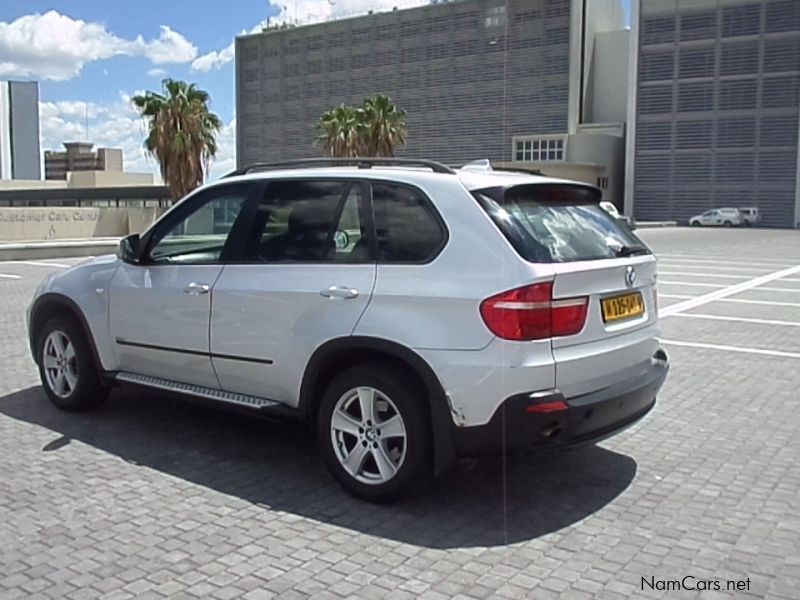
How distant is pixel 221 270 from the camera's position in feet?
16.1

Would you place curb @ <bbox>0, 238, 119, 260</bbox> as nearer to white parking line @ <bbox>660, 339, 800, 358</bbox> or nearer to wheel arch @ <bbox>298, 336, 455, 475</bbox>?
white parking line @ <bbox>660, 339, 800, 358</bbox>

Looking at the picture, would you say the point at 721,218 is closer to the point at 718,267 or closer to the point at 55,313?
the point at 718,267

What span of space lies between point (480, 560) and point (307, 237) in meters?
2.13

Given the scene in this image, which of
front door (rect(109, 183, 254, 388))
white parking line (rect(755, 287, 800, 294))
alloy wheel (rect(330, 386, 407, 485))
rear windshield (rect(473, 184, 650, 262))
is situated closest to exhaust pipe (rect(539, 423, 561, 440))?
alloy wheel (rect(330, 386, 407, 485))

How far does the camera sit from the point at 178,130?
127 feet

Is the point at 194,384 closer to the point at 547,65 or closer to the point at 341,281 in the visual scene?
the point at 341,281

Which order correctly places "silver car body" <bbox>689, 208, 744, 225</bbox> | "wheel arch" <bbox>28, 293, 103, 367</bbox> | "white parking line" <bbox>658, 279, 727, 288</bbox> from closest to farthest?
"wheel arch" <bbox>28, 293, 103, 367</bbox>, "white parking line" <bbox>658, 279, 727, 288</bbox>, "silver car body" <bbox>689, 208, 744, 225</bbox>

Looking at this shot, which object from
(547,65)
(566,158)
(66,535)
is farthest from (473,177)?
(547,65)

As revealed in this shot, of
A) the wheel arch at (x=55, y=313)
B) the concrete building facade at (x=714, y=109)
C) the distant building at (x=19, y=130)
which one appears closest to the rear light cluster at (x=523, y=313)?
the wheel arch at (x=55, y=313)

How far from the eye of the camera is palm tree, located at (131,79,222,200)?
3857 centimetres

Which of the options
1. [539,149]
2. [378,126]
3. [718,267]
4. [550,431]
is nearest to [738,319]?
[550,431]

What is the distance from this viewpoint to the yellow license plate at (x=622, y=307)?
4199 millimetres

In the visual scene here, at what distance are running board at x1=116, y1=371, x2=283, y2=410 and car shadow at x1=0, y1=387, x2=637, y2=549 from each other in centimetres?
30

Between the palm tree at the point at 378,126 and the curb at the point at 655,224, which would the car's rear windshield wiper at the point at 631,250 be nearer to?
the palm tree at the point at 378,126
